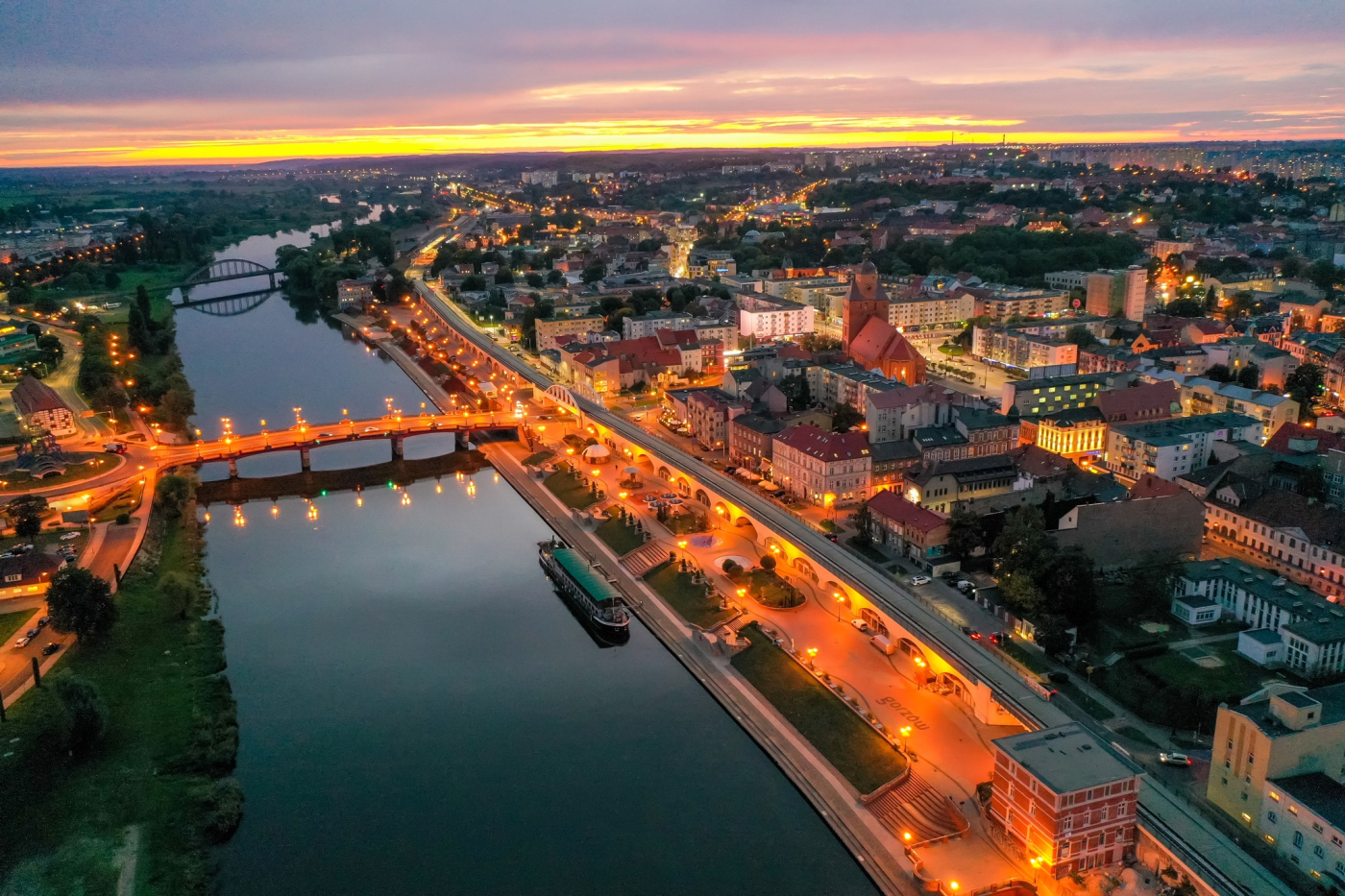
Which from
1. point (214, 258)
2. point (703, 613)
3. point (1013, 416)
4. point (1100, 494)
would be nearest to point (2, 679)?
point (703, 613)

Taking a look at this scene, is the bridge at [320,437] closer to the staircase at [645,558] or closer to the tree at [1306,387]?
the staircase at [645,558]

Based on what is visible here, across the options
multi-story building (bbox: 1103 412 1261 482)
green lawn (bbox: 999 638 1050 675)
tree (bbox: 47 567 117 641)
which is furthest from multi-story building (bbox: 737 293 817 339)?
tree (bbox: 47 567 117 641)

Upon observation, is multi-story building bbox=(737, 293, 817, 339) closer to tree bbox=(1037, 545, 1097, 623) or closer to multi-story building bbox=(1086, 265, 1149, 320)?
multi-story building bbox=(1086, 265, 1149, 320)

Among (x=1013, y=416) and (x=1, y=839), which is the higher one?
(x=1013, y=416)

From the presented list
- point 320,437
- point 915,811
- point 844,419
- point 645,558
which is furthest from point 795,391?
point 915,811

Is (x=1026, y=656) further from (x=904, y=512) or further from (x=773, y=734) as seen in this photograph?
(x=904, y=512)

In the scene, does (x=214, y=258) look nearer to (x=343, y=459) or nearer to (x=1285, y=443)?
(x=343, y=459)
